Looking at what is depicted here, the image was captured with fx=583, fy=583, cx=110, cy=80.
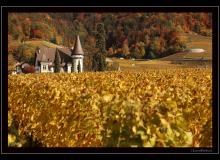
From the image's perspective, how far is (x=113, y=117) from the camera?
25.1 ft

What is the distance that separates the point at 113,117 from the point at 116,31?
201 cm

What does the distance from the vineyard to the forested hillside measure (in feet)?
2.35

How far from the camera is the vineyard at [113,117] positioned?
7.16 m

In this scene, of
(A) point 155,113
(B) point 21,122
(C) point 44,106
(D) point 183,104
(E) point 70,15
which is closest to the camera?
(A) point 155,113

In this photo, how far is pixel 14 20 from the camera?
790 centimetres

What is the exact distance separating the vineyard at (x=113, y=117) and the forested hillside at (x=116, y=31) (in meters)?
0.72

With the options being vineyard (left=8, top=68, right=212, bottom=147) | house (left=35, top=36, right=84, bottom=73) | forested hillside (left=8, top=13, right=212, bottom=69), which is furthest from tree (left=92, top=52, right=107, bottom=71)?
forested hillside (left=8, top=13, right=212, bottom=69)

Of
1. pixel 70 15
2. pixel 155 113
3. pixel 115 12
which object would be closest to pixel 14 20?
pixel 70 15
